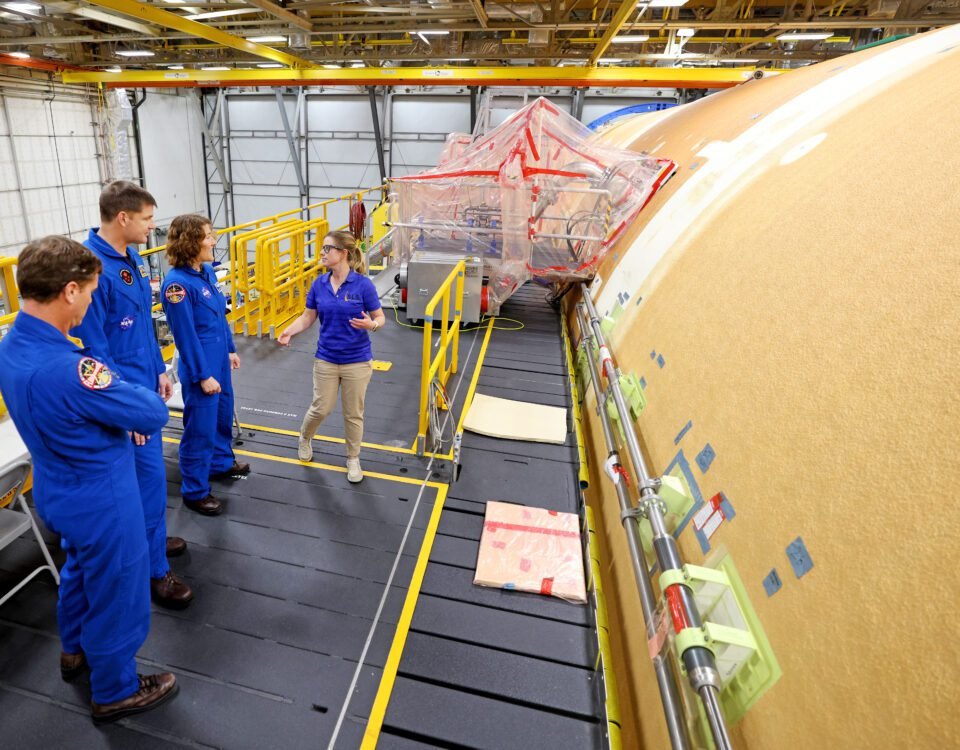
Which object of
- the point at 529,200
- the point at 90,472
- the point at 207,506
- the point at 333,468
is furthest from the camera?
the point at 529,200

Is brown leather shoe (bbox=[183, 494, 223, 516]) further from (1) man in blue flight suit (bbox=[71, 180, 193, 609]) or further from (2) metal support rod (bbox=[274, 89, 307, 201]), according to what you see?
(2) metal support rod (bbox=[274, 89, 307, 201])

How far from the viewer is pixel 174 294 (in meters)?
3.19

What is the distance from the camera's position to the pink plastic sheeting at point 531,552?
3.27 meters

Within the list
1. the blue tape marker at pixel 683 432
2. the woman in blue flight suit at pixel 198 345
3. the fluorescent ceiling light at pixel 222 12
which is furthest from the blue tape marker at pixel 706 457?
the fluorescent ceiling light at pixel 222 12

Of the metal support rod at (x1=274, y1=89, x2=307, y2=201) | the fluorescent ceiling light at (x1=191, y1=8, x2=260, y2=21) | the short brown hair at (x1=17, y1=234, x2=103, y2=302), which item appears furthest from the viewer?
the metal support rod at (x1=274, y1=89, x2=307, y2=201)

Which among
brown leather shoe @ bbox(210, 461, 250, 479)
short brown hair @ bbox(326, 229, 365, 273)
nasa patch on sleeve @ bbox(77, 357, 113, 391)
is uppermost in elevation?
short brown hair @ bbox(326, 229, 365, 273)

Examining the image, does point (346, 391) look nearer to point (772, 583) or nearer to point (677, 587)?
point (677, 587)

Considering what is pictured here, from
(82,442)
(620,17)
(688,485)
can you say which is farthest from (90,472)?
(620,17)

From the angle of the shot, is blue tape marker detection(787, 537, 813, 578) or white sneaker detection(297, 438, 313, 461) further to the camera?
white sneaker detection(297, 438, 313, 461)

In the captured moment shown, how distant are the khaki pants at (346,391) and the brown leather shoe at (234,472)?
621mm

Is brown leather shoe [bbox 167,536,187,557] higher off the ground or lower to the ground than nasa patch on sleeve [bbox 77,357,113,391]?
lower

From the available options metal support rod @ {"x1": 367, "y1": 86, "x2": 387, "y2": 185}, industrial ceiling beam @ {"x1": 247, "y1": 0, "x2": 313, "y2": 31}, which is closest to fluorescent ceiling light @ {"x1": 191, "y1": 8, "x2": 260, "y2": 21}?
industrial ceiling beam @ {"x1": 247, "y1": 0, "x2": 313, "y2": 31}

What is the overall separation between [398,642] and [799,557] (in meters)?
2.13

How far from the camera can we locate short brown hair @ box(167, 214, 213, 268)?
3254 mm
